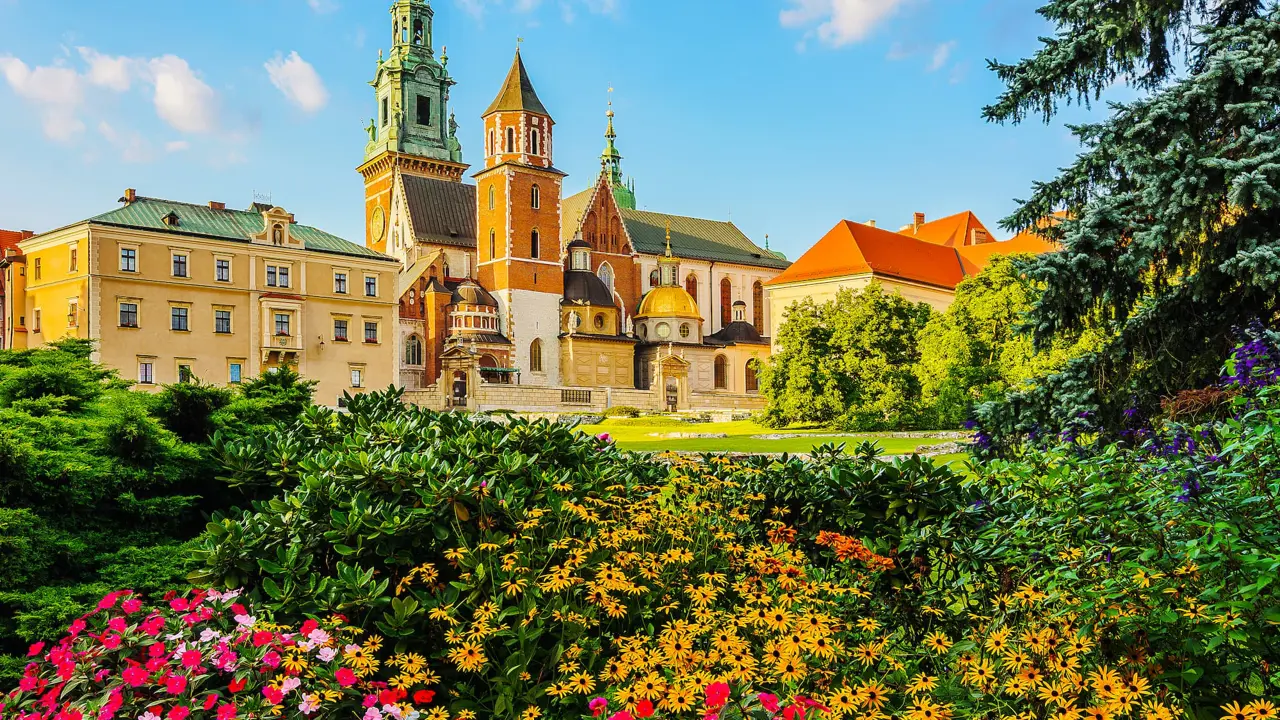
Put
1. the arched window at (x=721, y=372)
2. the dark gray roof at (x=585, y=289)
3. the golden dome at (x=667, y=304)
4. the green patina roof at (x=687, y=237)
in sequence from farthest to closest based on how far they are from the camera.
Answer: the green patina roof at (x=687, y=237) < the arched window at (x=721, y=372) < the golden dome at (x=667, y=304) < the dark gray roof at (x=585, y=289)

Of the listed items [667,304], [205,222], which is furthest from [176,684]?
[667,304]

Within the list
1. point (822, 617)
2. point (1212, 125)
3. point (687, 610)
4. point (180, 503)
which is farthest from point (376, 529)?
point (1212, 125)

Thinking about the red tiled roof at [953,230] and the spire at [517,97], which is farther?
the red tiled roof at [953,230]

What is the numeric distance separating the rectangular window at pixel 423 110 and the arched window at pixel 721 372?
28413 mm

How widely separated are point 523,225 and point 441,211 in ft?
27.0

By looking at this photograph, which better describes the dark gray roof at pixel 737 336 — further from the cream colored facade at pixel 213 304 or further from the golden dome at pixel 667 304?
the cream colored facade at pixel 213 304

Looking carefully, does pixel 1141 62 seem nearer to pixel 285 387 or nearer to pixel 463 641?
pixel 463 641

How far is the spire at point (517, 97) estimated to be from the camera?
57.2m

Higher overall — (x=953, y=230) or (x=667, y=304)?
(x=953, y=230)

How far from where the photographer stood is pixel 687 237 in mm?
74062

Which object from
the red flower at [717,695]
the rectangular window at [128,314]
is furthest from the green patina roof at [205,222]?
the red flower at [717,695]

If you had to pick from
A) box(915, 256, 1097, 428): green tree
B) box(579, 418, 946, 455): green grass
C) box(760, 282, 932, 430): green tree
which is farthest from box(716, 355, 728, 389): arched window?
box(915, 256, 1097, 428): green tree

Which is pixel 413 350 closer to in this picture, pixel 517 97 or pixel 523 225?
pixel 523 225

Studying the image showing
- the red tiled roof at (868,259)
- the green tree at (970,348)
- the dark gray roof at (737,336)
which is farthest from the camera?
the dark gray roof at (737,336)
